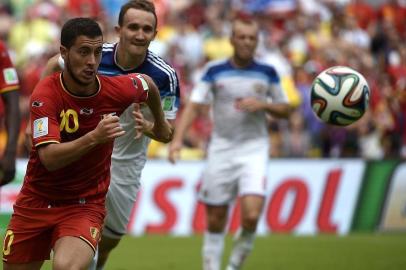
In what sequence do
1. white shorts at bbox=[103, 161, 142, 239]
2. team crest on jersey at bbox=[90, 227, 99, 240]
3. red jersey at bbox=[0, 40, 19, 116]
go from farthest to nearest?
red jersey at bbox=[0, 40, 19, 116] → white shorts at bbox=[103, 161, 142, 239] → team crest on jersey at bbox=[90, 227, 99, 240]

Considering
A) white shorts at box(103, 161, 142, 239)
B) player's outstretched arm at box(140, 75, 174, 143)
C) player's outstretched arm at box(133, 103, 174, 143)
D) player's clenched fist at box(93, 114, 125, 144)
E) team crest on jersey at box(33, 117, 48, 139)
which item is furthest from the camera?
white shorts at box(103, 161, 142, 239)

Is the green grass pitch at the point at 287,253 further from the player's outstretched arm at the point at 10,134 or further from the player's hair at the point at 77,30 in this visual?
the player's hair at the point at 77,30

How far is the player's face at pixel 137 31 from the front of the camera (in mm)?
8117

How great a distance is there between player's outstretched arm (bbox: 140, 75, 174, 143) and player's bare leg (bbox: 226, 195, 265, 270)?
2741 mm

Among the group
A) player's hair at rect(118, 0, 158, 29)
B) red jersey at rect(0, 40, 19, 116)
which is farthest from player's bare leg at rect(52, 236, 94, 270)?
red jersey at rect(0, 40, 19, 116)

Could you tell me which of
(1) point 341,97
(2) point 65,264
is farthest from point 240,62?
(2) point 65,264

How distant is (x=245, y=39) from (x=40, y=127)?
4.69 m

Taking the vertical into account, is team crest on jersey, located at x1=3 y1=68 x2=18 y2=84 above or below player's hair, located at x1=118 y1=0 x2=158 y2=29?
below

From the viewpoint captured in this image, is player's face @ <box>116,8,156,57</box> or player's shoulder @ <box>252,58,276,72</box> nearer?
player's face @ <box>116,8,156,57</box>

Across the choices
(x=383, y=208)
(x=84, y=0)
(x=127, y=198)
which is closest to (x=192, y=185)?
(x=383, y=208)

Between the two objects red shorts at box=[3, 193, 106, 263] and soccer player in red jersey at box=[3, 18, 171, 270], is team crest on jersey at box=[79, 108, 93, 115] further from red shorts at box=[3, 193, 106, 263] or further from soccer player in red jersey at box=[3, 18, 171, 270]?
red shorts at box=[3, 193, 106, 263]

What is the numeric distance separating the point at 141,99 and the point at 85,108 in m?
0.60

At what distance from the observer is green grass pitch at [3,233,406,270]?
1195 cm

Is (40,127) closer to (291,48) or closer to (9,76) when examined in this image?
(9,76)
